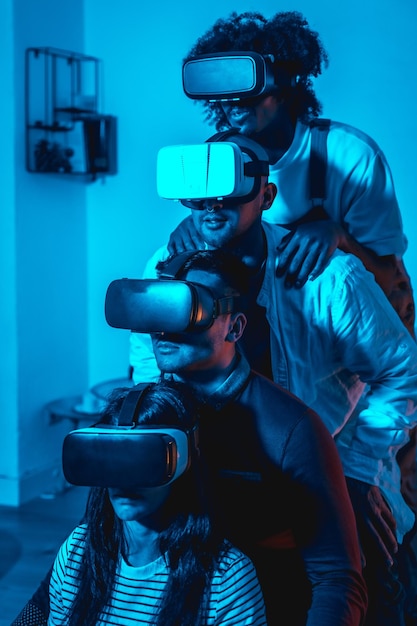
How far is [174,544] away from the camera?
4.21 feet

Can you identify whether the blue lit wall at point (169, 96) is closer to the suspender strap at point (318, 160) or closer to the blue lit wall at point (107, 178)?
the blue lit wall at point (107, 178)

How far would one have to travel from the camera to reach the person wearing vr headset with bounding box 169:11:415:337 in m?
1.76

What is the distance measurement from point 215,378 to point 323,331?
0.40m

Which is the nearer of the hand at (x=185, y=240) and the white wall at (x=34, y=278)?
the hand at (x=185, y=240)

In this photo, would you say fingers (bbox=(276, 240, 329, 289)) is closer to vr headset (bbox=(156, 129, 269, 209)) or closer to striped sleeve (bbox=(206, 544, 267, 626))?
vr headset (bbox=(156, 129, 269, 209))

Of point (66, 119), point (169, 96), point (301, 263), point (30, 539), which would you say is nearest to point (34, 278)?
point (66, 119)

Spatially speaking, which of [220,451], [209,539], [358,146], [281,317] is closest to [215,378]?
[220,451]

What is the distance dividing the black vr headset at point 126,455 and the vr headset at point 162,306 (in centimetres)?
19

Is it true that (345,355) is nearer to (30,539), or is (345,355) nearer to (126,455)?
(126,455)

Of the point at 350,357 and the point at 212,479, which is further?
the point at 350,357

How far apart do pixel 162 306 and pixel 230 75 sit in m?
0.63

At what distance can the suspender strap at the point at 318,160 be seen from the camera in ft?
6.68

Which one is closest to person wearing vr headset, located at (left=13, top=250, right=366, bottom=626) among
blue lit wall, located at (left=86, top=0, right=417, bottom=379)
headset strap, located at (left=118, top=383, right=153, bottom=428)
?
headset strap, located at (left=118, top=383, right=153, bottom=428)

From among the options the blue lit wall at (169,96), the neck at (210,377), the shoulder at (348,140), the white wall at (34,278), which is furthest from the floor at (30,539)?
the shoulder at (348,140)
